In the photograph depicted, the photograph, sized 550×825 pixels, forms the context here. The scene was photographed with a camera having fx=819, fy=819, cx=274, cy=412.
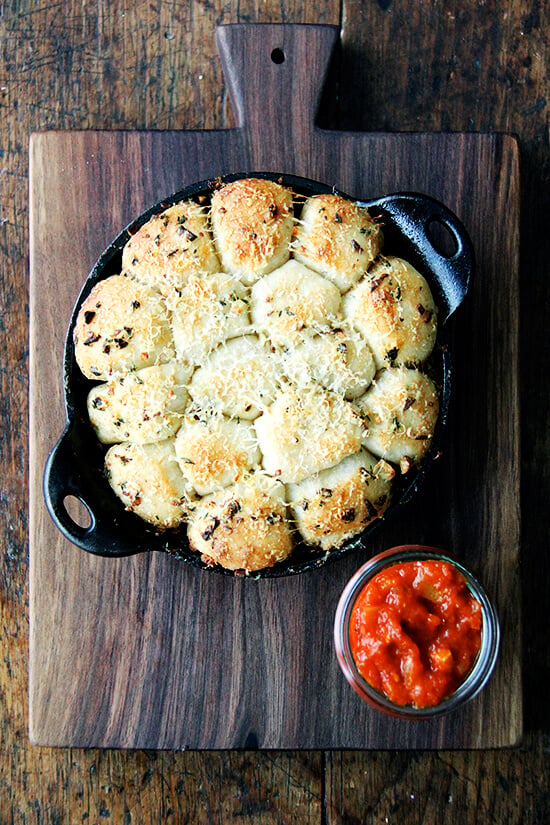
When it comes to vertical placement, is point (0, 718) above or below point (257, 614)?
below

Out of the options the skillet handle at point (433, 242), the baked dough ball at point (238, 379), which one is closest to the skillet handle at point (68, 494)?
the baked dough ball at point (238, 379)

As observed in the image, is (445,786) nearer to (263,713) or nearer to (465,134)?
(263,713)

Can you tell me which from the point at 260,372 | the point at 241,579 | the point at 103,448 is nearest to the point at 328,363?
the point at 260,372

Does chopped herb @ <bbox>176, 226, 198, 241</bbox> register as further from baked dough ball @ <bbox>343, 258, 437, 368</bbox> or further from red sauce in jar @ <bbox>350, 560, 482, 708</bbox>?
red sauce in jar @ <bbox>350, 560, 482, 708</bbox>

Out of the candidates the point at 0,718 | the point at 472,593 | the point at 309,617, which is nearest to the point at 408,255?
the point at 472,593

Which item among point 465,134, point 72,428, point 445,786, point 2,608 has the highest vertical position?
point 465,134

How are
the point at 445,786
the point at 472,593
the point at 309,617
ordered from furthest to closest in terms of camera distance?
the point at 445,786 < the point at 309,617 < the point at 472,593
